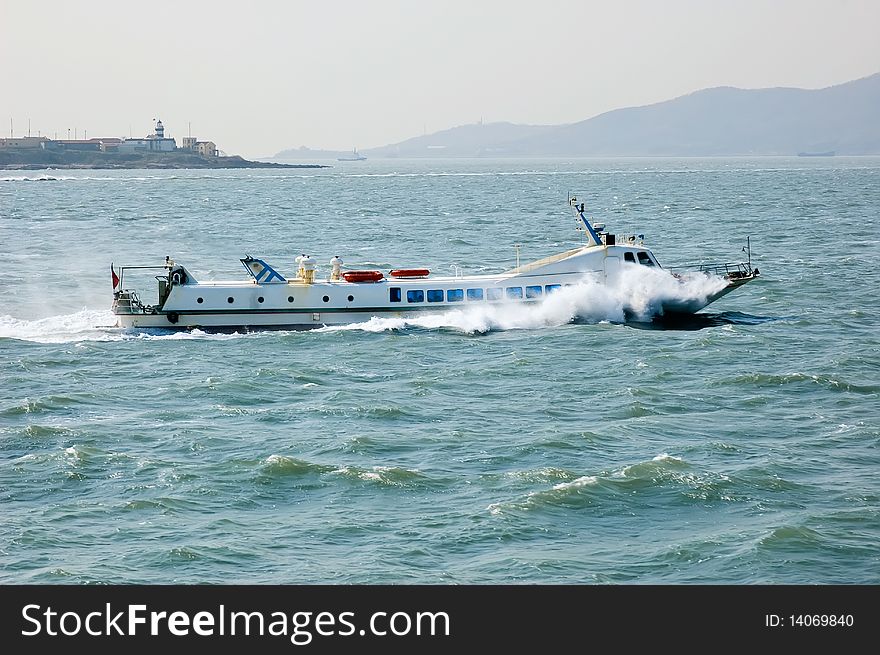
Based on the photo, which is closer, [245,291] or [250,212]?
[245,291]

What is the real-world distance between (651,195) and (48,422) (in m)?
164

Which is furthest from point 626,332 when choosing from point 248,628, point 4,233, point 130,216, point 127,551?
point 130,216

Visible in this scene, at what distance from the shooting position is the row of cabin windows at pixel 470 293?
56.2 m

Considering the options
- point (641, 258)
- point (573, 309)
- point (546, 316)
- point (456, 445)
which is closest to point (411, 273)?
point (546, 316)

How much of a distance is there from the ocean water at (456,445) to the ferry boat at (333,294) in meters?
0.90

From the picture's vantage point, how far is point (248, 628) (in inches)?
696

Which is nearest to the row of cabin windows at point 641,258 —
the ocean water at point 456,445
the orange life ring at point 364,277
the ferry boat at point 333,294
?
the ferry boat at point 333,294

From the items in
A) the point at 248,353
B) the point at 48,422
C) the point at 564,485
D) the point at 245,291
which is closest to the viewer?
the point at 564,485

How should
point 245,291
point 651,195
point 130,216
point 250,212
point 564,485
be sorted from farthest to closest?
point 651,195 → point 250,212 → point 130,216 → point 245,291 → point 564,485

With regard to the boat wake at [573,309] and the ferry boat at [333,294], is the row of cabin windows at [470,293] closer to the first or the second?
the ferry boat at [333,294]

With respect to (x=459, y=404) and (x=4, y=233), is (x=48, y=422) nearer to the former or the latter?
(x=459, y=404)

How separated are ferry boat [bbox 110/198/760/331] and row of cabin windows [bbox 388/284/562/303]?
0.15 feet

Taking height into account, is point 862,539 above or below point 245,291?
below

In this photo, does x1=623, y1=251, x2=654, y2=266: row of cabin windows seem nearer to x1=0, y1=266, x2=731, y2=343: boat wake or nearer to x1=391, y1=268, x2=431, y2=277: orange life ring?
x1=0, y1=266, x2=731, y2=343: boat wake
